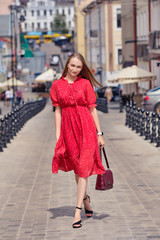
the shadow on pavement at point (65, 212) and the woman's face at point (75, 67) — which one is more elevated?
the woman's face at point (75, 67)

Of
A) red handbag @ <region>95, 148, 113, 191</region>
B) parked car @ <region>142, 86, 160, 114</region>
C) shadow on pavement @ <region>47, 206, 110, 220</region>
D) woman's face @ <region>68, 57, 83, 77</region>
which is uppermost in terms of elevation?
woman's face @ <region>68, 57, 83, 77</region>

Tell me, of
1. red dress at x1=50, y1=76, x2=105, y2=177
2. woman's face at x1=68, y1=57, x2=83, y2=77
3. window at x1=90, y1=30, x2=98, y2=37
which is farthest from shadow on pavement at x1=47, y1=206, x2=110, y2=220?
window at x1=90, y1=30, x2=98, y2=37

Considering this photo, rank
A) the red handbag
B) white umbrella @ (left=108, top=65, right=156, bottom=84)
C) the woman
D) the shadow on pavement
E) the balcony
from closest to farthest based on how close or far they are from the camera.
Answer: the woman < the red handbag < the shadow on pavement < white umbrella @ (left=108, top=65, right=156, bottom=84) < the balcony

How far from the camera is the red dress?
7.01m

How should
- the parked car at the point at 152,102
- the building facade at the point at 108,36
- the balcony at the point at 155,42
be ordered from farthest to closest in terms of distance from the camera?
the building facade at the point at 108,36 → the balcony at the point at 155,42 → the parked car at the point at 152,102

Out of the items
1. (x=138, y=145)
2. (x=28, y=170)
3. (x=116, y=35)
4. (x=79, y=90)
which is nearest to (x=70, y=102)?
(x=79, y=90)

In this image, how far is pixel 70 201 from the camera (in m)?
8.71

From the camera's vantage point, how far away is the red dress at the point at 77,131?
701 centimetres

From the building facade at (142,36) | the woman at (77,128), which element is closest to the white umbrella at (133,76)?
the building facade at (142,36)

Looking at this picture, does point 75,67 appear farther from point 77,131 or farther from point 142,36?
point 142,36

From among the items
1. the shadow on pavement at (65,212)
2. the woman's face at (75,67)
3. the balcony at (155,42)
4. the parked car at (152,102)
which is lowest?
the parked car at (152,102)

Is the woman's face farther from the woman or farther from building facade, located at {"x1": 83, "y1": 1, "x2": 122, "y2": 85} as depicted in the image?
building facade, located at {"x1": 83, "y1": 1, "x2": 122, "y2": 85}

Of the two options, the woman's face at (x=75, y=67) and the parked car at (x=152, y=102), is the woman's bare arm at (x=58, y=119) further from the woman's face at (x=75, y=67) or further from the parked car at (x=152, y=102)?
the parked car at (x=152, y=102)

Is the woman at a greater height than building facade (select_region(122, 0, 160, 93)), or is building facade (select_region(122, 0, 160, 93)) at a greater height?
building facade (select_region(122, 0, 160, 93))
